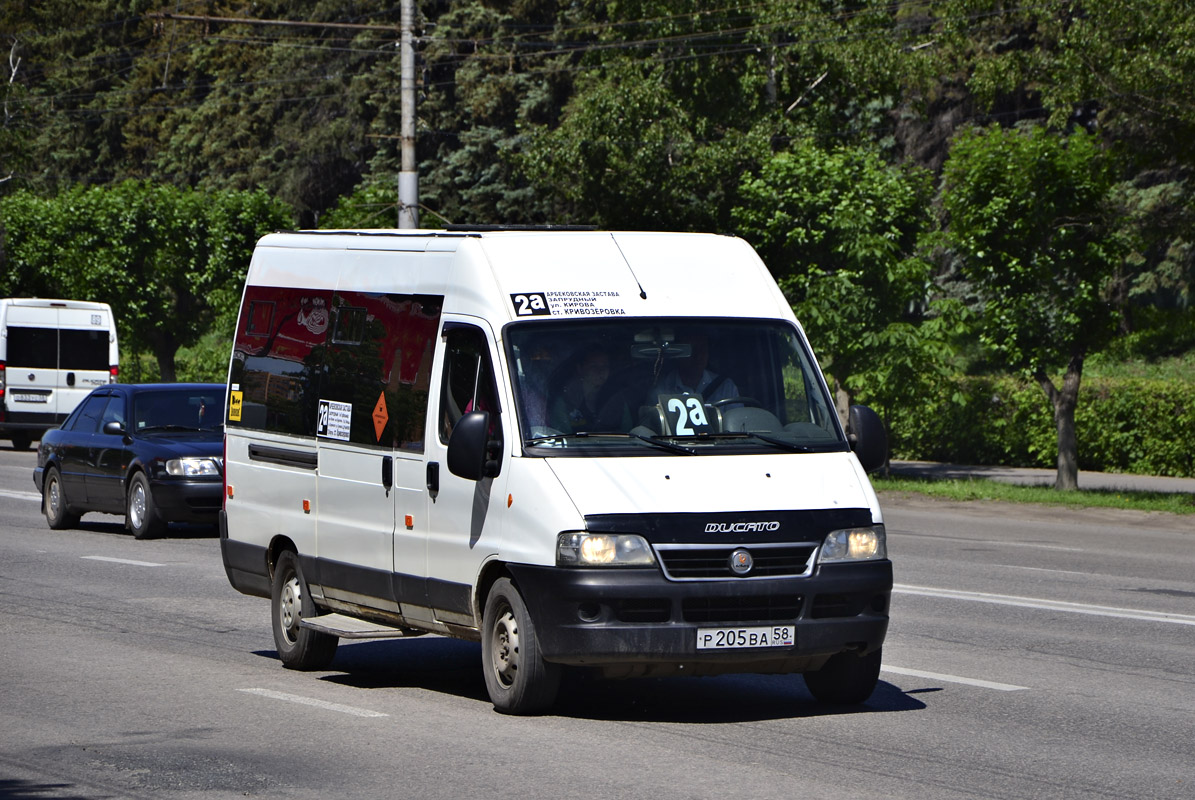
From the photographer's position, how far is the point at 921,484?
27.1m

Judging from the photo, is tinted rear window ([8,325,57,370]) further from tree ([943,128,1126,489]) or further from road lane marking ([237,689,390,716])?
road lane marking ([237,689,390,716])

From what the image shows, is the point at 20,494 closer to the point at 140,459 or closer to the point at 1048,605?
the point at 140,459

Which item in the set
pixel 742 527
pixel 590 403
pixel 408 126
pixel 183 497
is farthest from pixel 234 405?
pixel 408 126

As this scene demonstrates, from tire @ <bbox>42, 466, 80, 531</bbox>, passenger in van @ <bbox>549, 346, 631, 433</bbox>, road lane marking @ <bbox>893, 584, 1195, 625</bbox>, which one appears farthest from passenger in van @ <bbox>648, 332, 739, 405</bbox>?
tire @ <bbox>42, 466, 80, 531</bbox>

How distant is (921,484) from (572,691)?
1877 centimetres

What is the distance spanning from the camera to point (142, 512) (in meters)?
18.3

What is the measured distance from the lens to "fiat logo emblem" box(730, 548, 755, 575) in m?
7.65

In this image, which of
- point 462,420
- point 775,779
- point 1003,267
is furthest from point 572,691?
point 1003,267

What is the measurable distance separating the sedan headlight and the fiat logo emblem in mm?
11337

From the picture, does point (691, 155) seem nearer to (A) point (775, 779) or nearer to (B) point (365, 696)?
(B) point (365, 696)

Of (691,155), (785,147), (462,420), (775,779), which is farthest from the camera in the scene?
(785,147)

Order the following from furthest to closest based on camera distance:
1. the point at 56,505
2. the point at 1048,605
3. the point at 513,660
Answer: the point at 56,505 < the point at 1048,605 < the point at 513,660

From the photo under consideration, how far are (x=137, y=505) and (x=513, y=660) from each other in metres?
11.3

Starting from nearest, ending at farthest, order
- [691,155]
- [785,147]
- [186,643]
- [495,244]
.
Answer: [495,244] < [186,643] < [691,155] < [785,147]
